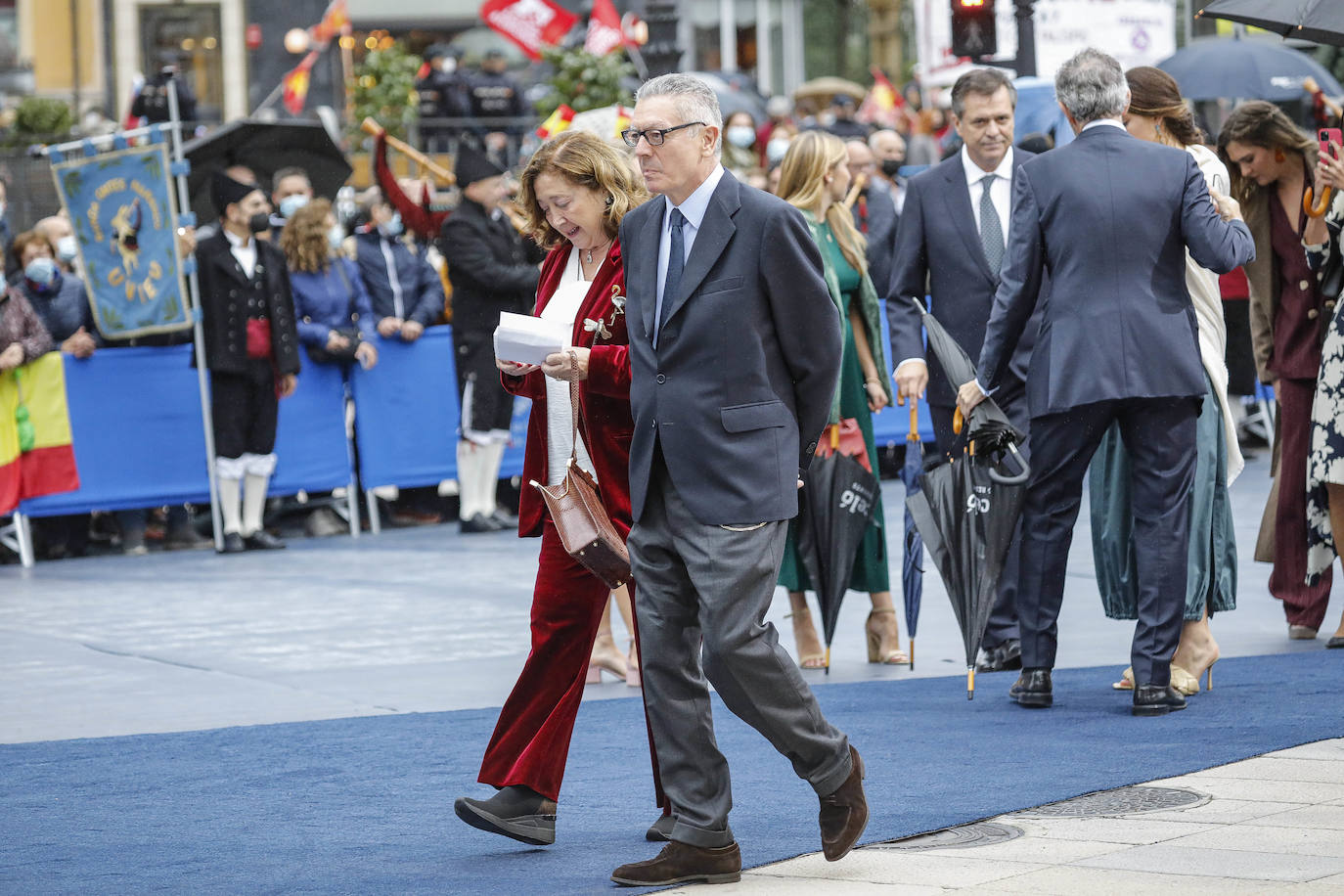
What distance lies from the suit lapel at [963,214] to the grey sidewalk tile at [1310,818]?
2.94 meters

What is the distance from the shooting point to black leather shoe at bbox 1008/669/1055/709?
7.18 meters

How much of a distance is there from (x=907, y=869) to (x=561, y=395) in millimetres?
1699

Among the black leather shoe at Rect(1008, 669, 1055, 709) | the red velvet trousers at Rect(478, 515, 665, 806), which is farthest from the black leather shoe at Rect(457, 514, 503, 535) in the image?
the red velvet trousers at Rect(478, 515, 665, 806)

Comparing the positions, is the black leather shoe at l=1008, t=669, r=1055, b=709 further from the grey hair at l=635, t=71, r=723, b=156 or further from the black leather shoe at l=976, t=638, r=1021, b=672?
the grey hair at l=635, t=71, r=723, b=156

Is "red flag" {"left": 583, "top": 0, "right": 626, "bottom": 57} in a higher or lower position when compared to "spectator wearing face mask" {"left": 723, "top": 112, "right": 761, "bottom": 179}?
higher

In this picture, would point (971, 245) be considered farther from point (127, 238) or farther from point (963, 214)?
point (127, 238)

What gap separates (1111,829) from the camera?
17.5 feet

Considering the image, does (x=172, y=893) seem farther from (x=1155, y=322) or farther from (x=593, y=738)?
(x=1155, y=322)

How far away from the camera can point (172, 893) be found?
4980 millimetres

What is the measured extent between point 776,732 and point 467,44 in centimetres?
3232

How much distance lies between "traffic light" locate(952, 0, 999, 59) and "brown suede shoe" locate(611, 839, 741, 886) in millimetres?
9430

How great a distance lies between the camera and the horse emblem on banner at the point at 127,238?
13.3 m

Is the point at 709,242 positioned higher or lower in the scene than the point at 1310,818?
higher

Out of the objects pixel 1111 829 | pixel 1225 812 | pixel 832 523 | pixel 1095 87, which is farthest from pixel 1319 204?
pixel 1111 829
